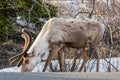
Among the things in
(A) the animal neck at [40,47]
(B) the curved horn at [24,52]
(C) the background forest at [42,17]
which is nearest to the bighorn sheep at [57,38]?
(A) the animal neck at [40,47]

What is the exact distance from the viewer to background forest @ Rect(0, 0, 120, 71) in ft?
44.1

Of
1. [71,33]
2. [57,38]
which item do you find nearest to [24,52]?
[57,38]

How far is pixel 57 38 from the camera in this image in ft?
33.3

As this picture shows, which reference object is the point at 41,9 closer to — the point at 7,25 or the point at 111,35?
the point at 7,25

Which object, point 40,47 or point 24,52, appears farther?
point 24,52

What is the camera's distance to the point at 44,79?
699cm

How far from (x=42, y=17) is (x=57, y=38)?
538 centimetres

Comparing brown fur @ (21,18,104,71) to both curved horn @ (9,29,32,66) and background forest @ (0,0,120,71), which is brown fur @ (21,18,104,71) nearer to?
curved horn @ (9,29,32,66)

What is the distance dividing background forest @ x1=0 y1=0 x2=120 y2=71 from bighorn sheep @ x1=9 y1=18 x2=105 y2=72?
7.13 feet

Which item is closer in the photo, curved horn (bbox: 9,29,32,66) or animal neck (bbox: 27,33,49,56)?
animal neck (bbox: 27,33,49,56)

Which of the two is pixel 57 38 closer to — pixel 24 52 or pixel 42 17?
pixel 24 52

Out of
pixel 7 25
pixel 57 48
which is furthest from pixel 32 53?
pixel 7 25

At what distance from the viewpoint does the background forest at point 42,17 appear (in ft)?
44.1

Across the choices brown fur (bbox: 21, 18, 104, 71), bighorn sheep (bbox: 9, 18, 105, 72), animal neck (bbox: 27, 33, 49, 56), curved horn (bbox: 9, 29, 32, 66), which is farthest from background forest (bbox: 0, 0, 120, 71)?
animal neck (bbox: 27, 33, 49, 56)
